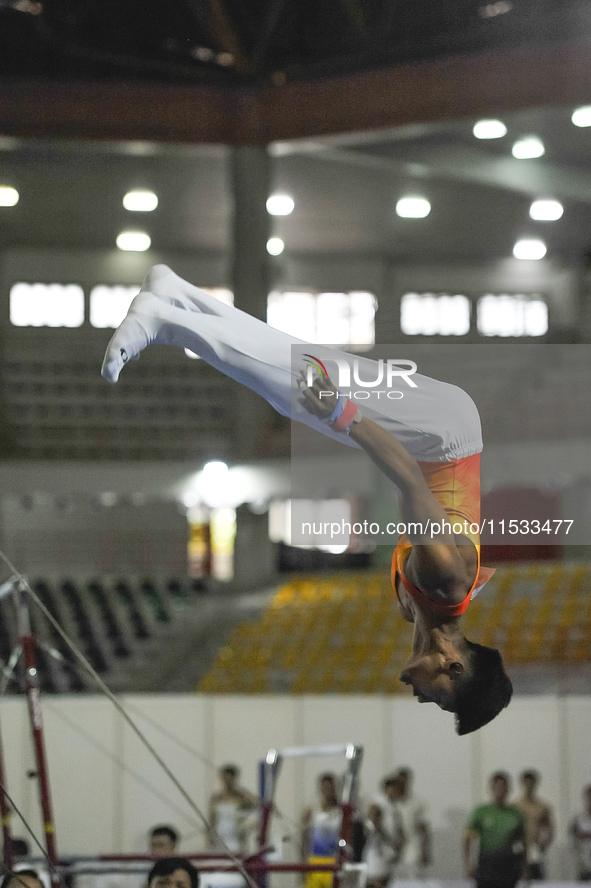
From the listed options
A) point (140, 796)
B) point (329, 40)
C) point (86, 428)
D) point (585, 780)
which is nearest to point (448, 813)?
point (585, 780)

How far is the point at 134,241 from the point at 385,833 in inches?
212

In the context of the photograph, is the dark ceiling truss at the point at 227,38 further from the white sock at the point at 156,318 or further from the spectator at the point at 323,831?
the spectator at the point at 323,831

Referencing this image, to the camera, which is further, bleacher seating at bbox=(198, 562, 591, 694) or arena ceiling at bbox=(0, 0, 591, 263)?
bleacher seating at bbox=(198, 562, 591, 694)

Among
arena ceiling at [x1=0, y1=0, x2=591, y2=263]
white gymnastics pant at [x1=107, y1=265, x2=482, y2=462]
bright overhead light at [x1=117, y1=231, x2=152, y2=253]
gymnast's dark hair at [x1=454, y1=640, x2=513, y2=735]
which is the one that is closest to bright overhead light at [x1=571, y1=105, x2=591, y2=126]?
arena ceiling at [x1=0, y1=0, x2=591, y2=263]

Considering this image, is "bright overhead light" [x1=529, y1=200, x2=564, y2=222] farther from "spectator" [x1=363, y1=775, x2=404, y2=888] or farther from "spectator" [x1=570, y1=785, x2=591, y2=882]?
"spectator" [x1=363, y1=775, x2=404, y2=888]

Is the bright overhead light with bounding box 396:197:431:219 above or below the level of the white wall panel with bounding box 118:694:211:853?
above

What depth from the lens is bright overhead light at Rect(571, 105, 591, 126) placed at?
4953 mm

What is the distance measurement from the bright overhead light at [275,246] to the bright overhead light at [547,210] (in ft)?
8.41

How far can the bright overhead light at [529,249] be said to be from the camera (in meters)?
5.80

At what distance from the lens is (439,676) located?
116 inches

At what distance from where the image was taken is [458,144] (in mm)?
7246

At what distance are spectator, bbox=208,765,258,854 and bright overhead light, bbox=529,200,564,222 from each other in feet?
12.2

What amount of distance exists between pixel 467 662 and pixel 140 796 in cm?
399

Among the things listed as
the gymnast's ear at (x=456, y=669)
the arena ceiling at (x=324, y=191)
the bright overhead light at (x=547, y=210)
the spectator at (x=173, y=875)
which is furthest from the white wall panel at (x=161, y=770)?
the bright overhead light at (x=547, y=210)
